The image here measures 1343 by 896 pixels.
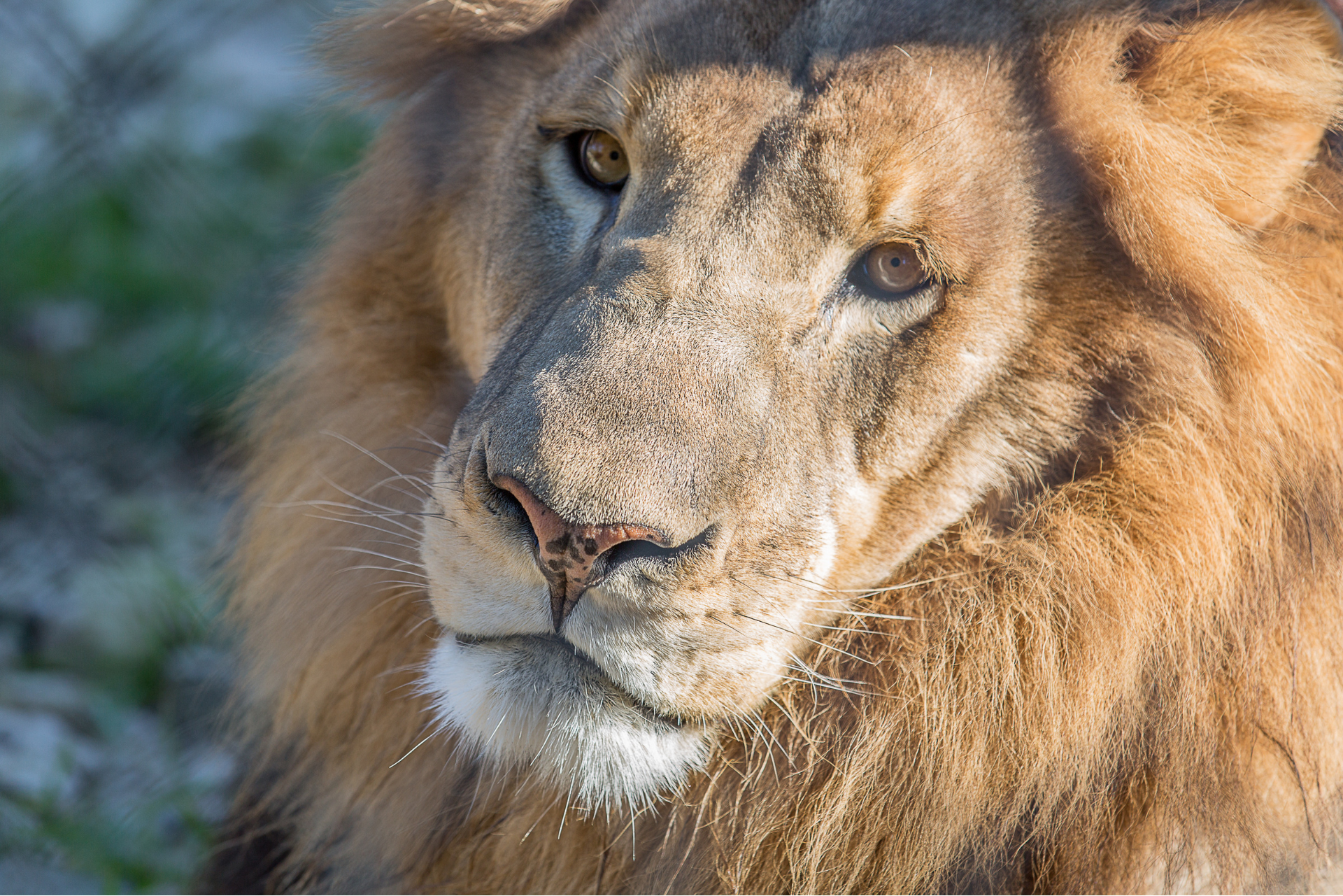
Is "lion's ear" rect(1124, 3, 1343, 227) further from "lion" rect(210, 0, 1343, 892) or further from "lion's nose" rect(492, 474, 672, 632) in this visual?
"lion's nose" rect(492, 474, 672, 632)

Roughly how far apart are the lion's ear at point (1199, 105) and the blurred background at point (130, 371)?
156 centimetres

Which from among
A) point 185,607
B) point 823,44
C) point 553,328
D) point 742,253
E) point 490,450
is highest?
point 823,44

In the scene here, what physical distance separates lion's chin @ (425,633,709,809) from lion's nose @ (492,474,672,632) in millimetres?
98

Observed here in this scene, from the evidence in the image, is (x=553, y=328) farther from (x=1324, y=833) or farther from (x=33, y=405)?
(x=33, y=405)

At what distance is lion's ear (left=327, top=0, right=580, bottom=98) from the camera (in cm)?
216

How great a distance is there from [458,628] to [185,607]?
6.78 feet

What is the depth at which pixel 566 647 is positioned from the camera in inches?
63.0

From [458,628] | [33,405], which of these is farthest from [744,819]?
[33,405]

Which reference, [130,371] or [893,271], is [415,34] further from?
[130,371]

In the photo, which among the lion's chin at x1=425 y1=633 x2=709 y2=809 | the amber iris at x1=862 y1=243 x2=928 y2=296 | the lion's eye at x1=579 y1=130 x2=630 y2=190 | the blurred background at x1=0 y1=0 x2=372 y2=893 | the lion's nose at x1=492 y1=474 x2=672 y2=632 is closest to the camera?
the lion's nose at x1=492 y1=474 x2=672 y2=632

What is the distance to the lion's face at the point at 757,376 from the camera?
1.60 metres

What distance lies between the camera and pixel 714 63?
5.99ft

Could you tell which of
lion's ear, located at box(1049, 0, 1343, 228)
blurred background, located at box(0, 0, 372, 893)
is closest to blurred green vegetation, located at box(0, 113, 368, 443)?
blurred background, located at box(0, 0, 372, 893)

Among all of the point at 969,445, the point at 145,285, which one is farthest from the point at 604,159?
the point at 145,285
